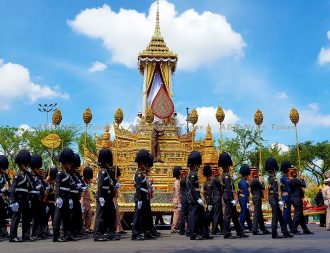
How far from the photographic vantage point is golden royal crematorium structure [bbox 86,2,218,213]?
20.3 meters

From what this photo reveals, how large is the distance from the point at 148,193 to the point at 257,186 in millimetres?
3536

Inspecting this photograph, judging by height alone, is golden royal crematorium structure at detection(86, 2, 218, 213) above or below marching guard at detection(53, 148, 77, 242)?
above

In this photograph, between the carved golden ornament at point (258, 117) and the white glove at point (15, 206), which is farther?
the carved golden ornament at point (258, 117)

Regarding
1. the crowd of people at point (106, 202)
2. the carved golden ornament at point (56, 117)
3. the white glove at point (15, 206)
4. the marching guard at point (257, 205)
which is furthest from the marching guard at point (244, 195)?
the carved golden ornament at point (56, 117)

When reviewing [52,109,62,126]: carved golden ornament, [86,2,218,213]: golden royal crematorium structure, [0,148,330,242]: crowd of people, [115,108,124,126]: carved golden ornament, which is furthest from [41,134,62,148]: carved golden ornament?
[0,148,330,242]: crowd of people

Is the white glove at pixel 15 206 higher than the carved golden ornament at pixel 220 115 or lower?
lower

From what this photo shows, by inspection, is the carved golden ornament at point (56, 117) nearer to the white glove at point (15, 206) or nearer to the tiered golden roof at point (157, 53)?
the white glove at point (15, 206)

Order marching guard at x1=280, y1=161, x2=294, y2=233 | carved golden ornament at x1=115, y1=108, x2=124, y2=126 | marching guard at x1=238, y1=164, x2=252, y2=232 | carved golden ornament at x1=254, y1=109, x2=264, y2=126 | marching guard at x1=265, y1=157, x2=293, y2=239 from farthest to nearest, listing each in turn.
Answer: carved golden ornament at x1=115, y1=108, x2=124, y2=126 < carved golden ornament at x1=254, y1=109, x2=264, y2=126 < marching guard at x1=238, y1=164, x2=252, y2=232 < marching guard at x1=280, y1=161, x2=294, y2=233 < marching guard at x1=265, y1=157, x2=293, y2=239

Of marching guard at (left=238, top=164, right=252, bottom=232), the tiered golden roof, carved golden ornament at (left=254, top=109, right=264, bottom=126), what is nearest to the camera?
marching guard at (left=238, top=164, right=252, bottom=232)

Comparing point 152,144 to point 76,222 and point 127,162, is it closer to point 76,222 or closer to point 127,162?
point 127,162

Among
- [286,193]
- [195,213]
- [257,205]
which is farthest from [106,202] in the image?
[286,193]

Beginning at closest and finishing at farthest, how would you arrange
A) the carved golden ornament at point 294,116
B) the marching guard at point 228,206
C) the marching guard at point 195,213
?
the marching guard at point 195,213, the marching guard at point 228,206, the carved golden ornament at point 294,116

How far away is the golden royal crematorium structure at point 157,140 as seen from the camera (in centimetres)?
2030

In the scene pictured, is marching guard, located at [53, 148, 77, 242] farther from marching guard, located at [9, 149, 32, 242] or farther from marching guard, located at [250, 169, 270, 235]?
marching guard, located at [250, 169, 270, 235]
